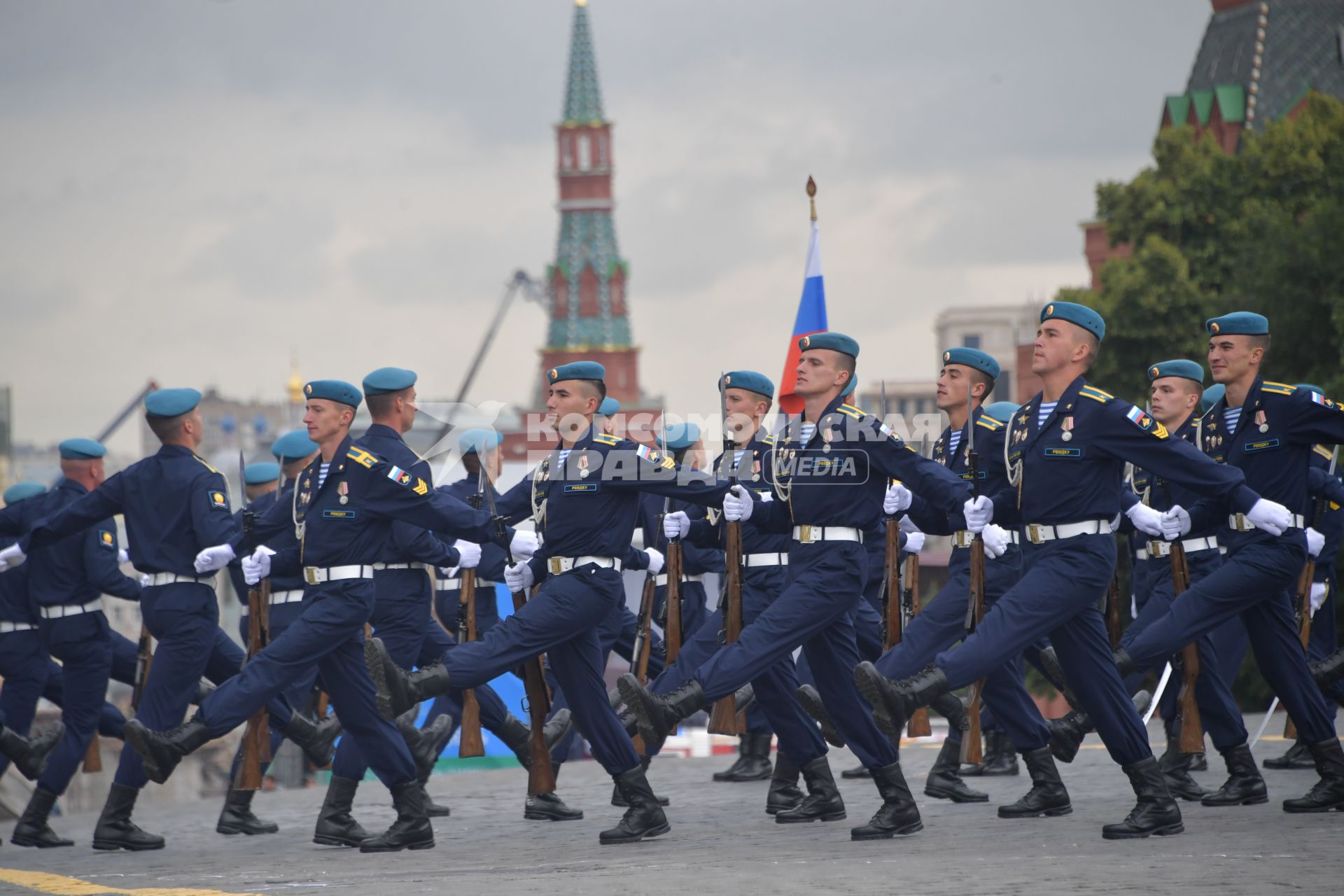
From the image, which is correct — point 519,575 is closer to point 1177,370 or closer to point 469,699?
point 469,699

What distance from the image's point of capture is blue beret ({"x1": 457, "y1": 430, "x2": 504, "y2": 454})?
1112 cm

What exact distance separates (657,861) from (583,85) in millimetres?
99350

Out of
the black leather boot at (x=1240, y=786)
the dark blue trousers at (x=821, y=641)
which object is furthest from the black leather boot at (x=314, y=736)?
the black leather boot at (x=1240, y=786)

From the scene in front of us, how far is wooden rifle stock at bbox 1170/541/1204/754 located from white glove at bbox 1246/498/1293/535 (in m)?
0.87

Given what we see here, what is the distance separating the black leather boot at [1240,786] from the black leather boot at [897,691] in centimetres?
210

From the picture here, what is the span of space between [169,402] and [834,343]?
3.52 metres

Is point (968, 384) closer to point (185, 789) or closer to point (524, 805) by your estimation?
point (524, 805)

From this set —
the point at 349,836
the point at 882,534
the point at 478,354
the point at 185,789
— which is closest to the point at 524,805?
the point at 349,836

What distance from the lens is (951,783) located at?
9703 mm

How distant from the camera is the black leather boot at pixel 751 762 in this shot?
37.9 feet

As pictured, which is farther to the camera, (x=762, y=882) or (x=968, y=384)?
(x=968, y=384)

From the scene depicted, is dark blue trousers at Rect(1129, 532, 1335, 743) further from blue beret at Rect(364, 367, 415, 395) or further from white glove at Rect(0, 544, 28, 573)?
white glove at Rect(0, 544, 28, 573)

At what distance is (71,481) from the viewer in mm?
10875

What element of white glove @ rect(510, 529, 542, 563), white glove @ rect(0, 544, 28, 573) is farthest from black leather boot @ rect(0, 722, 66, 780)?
white glove @ rect(510, 529, 542, 563)
